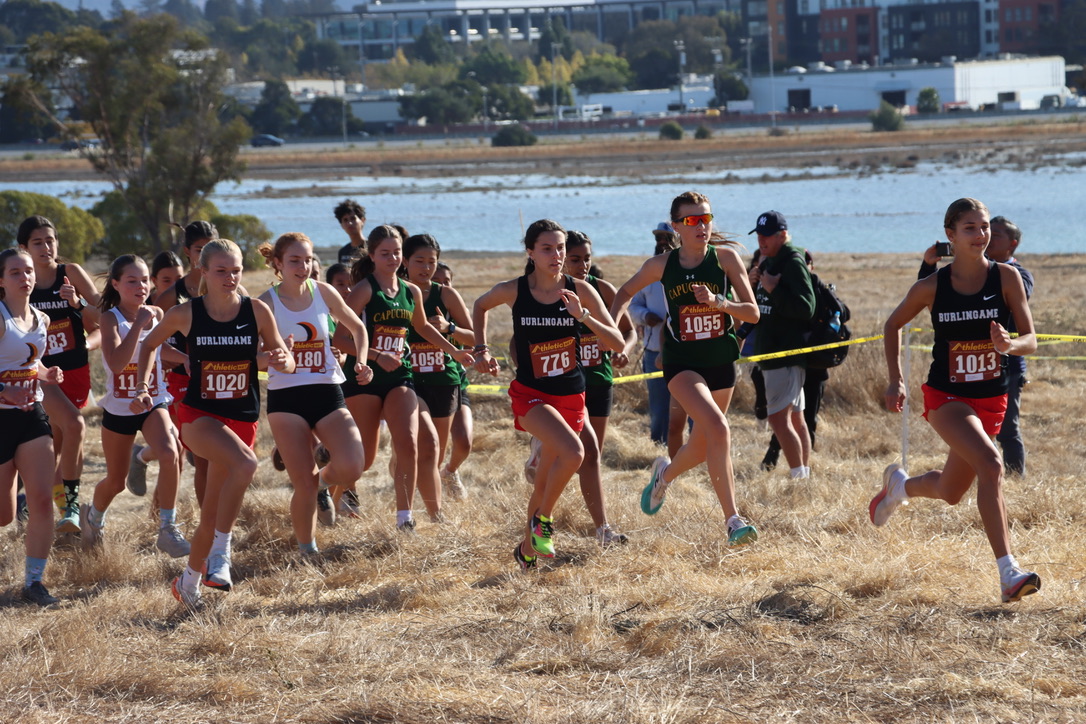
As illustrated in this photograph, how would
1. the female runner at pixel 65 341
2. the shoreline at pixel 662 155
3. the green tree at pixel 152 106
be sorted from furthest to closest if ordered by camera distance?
the shoreline at pixel 662 155 → the green tree at pixel 152 106 → the female runner at pixel 65 341

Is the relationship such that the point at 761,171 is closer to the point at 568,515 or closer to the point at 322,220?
the point at 322,220

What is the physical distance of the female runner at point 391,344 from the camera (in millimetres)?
7910

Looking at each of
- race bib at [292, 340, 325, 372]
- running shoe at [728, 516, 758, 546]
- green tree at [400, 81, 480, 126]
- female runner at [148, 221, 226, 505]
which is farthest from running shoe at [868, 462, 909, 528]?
green tree at [400, 81, 480, 126]

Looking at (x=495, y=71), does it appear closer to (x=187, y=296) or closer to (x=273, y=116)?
(x=273, y=116)

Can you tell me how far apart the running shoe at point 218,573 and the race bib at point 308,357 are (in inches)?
41.8

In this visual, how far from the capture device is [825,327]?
9469mm

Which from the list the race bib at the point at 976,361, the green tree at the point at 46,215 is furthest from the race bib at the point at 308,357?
the green tree at the point at 46,215

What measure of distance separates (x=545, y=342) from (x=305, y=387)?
4.21ft

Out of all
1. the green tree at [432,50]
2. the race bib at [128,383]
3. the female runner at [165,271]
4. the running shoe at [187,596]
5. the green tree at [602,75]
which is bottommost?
the running shoe at [187,596]

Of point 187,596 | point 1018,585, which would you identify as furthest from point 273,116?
point 1018,585

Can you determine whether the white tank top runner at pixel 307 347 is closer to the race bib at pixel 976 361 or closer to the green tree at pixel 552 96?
the race bib at pixel 976 361

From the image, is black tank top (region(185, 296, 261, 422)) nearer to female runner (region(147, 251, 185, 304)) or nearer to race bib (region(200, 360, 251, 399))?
race bib (region(200, 360, 251, 399))

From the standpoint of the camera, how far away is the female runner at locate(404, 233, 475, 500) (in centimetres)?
833

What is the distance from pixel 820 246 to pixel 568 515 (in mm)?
28258
